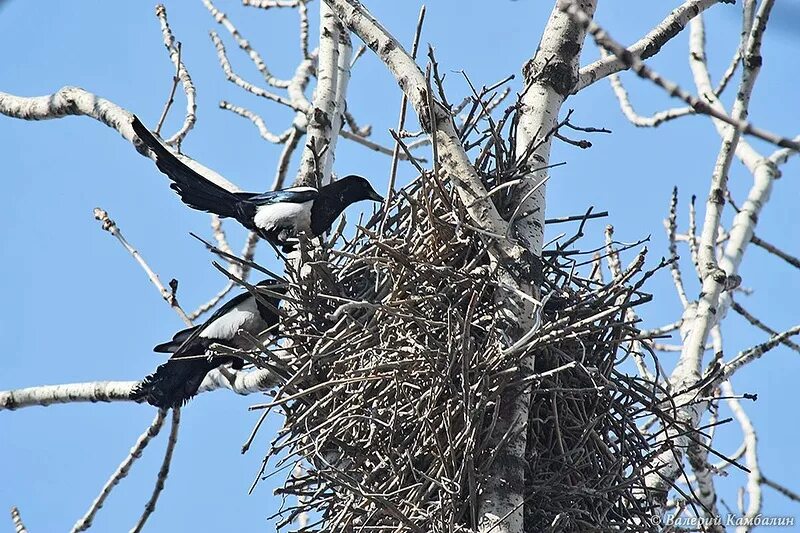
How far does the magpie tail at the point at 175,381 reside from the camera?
412cm

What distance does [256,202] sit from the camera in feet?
14.6

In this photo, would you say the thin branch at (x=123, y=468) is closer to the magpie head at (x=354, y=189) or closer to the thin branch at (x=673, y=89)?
the magpie head at (x=354, y=189)

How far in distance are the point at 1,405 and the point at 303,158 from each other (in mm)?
1819

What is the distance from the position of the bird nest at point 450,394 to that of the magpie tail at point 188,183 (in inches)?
38.0

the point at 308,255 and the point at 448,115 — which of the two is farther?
the point at 308,255

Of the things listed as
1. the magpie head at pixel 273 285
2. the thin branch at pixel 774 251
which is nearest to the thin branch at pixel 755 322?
the thin branch at pixel 774 251

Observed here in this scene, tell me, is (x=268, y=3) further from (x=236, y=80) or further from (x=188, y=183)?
(x=188, y=183)

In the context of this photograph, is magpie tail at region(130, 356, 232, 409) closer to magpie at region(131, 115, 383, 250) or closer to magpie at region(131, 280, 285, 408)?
magpie at region(131, 280, 285, 408)

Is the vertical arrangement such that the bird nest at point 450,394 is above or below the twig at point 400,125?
below

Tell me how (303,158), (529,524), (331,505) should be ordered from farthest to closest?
(303,158) < (331,505) < (529,524)

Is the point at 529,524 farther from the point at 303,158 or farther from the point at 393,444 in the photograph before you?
the point at 303,158

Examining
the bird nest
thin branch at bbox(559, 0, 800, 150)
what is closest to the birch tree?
the bird nest

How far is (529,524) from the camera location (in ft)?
10.1

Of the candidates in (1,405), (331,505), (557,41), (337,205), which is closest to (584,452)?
(331,505)
